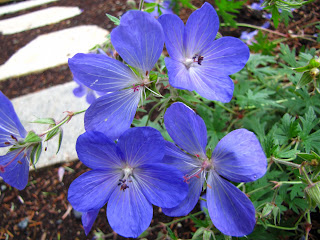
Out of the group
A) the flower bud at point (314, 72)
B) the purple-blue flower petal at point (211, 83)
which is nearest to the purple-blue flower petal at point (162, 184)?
the purple-blue flower petal at point (211, 83)

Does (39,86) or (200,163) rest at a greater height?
(200,163)

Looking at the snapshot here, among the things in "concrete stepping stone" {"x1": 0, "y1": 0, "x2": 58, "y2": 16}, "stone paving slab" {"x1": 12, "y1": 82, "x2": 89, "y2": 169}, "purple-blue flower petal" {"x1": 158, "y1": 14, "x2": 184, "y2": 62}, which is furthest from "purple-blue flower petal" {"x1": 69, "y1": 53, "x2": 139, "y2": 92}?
"concrete stepping stone" {"x1": 0, "y1": 0, "x2": 58, "y2": 16}

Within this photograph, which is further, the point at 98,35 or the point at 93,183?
the point at 98,35

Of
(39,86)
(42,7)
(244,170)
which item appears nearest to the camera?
(244,170)

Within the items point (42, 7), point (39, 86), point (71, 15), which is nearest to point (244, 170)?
point (39, 86)

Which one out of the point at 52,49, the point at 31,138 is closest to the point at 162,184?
the point at 31,138

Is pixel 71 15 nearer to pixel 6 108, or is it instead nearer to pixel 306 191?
pixel 6 108

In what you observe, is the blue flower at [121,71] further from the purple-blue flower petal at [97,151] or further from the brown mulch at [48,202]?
the brown mulch at [48,202]
